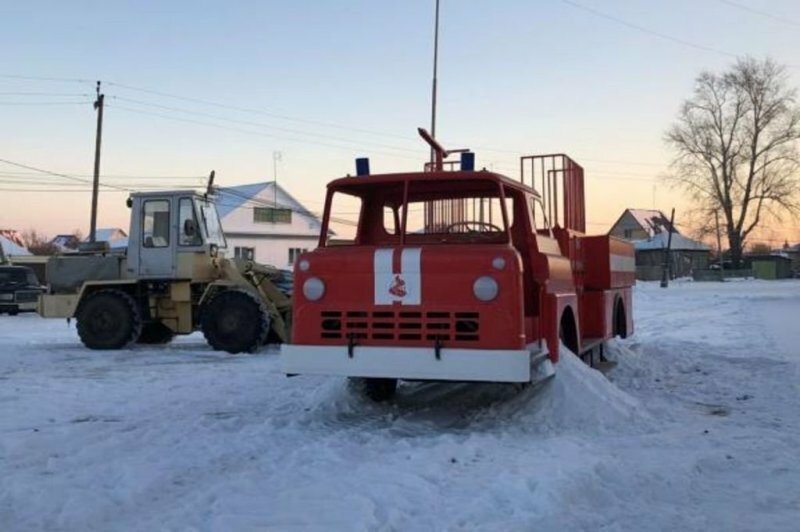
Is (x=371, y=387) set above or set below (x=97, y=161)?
below

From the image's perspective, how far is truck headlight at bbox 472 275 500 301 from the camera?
6.96 m

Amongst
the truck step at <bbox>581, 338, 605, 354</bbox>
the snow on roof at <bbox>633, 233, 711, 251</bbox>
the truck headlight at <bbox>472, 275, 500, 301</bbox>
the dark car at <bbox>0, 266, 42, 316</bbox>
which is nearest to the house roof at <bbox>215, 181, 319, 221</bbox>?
the dark car at <bbox>0, 266, 42, 316</bbox>

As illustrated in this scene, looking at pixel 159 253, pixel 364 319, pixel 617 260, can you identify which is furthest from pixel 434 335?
pixel 159 253

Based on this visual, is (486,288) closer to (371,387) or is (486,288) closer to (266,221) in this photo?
(371,387)

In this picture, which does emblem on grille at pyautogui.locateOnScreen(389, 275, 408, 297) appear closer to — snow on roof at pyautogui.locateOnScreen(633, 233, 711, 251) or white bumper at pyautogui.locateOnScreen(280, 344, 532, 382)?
white bumper at pyautogui.locateOnScreen(280, 344, 532, 382)

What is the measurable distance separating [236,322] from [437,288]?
7975 millimetres

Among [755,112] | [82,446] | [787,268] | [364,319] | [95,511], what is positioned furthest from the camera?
[787,268]

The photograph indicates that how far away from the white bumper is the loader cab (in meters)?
8.11

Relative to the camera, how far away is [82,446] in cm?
688

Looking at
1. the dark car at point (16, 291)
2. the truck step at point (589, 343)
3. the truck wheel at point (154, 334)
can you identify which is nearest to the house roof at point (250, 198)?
the dark car at point (16, 291)

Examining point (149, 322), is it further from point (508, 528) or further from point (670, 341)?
point (508, 528)

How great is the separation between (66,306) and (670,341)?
11.4 meters

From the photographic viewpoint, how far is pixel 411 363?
23.3 feet

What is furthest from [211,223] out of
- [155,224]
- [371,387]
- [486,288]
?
[486,288]
